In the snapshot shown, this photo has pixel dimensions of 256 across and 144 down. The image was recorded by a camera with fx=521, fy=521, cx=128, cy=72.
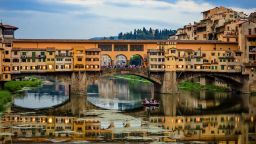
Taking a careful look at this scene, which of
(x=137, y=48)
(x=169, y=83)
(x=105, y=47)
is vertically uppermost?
(x=105, y=47)

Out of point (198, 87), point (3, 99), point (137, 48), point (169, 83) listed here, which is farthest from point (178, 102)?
point (198, 87)

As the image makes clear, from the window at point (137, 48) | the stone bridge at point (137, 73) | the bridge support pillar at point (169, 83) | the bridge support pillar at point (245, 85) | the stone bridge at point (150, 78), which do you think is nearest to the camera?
the stone bridge at point (150, 78)

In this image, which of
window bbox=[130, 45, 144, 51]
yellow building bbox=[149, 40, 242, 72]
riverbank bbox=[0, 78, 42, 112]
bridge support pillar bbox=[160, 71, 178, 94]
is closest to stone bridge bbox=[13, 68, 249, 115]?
bridge support pillar bbox=[160, 71, 178, 94]

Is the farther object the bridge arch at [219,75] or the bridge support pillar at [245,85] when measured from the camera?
the bridge arch at [219,75]

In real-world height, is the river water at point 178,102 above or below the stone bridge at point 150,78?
below

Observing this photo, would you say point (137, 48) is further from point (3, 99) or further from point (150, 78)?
point (3, 99)

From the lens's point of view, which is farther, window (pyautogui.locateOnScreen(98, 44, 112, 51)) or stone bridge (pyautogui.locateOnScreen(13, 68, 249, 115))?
window (pyautogui.locateOnScreen(98, 44, 112, 51))

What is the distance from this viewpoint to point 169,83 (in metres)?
76.6

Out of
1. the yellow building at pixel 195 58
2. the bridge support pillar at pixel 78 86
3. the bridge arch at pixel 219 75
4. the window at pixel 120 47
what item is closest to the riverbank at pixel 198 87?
the bridge arch at pixel 219 75

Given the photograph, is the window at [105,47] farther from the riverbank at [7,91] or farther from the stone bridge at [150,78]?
the riverbank at [7,91]

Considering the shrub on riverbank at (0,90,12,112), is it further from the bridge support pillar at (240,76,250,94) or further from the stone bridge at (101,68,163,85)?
the bridge support pillar at (240,76,250,94)

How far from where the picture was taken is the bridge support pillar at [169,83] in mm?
76188

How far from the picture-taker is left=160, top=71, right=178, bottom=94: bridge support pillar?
76.2 meters

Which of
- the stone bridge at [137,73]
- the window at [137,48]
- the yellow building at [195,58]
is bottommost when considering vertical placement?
the stone bridge at [137,73]
